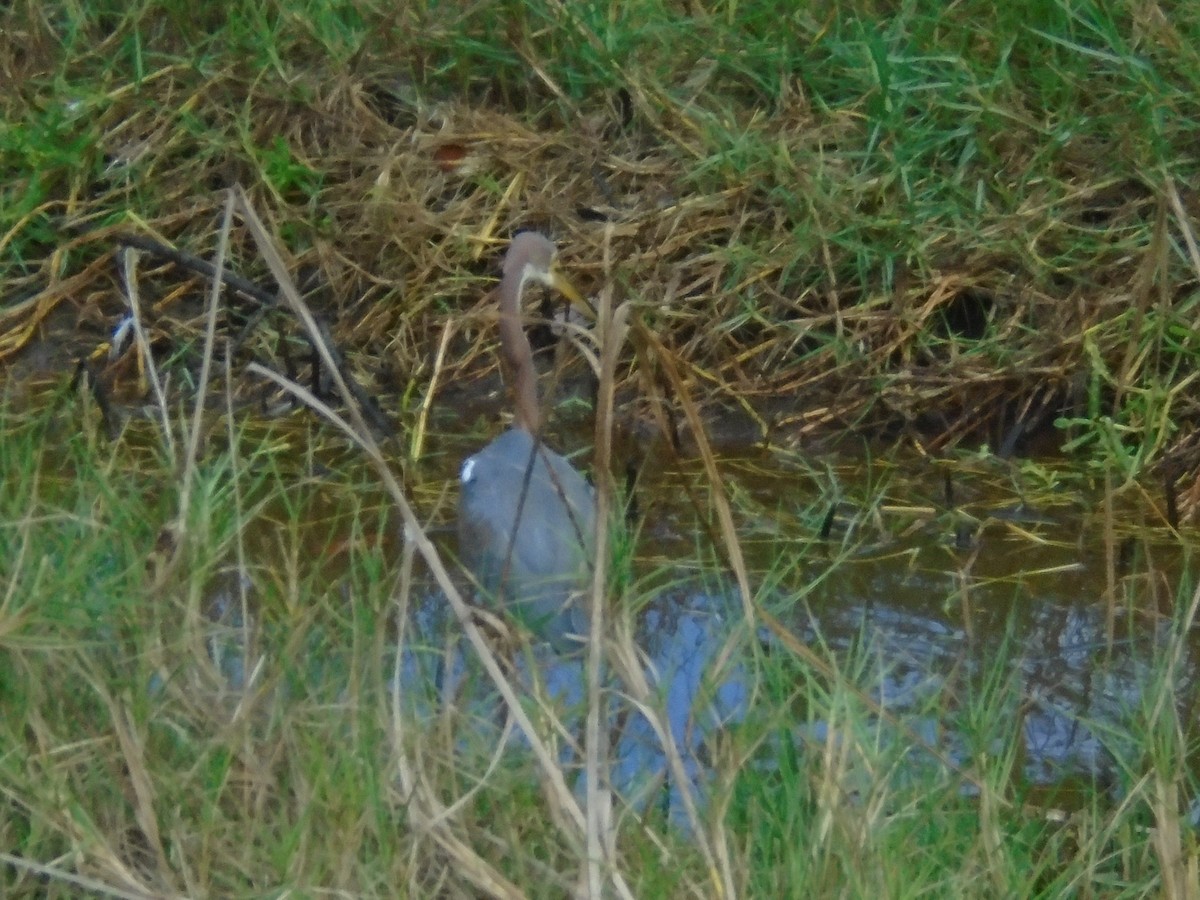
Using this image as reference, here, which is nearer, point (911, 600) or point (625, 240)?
point (911, 600)

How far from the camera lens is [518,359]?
4.22 meters

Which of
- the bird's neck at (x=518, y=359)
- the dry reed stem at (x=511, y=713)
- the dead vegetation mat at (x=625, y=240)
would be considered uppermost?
the dry reed stem at (x=511, y=713)

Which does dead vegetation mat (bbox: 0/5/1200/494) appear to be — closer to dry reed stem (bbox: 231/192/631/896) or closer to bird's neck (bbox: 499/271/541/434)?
bird's neck (bbox: 499/271/541/434)

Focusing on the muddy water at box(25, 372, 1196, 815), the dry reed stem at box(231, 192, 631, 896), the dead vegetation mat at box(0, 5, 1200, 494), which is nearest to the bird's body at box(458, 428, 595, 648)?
the muddy water at box(25, 372, 1196, 815)

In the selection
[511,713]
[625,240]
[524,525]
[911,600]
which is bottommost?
[625,240]

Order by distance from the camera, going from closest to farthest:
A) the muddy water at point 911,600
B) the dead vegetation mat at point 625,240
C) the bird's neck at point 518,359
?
the muddy water at point 911,600, the bird's neck at point 518,359, the dead vegetation mat at point 625,240

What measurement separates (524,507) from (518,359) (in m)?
0.71

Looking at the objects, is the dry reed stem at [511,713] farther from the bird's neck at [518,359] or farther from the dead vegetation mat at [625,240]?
the dead vegetation mat at [625,240]

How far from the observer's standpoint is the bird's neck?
13.7 feet

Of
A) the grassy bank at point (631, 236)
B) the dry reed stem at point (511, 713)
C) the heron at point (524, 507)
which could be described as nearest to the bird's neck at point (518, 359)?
the heron at point (524, 507)

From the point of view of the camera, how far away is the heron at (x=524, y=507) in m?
3.21

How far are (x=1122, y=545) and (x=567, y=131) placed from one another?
6.53ft

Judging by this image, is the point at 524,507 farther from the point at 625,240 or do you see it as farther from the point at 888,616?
the point at 625,240

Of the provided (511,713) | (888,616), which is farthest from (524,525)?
(511,713)
